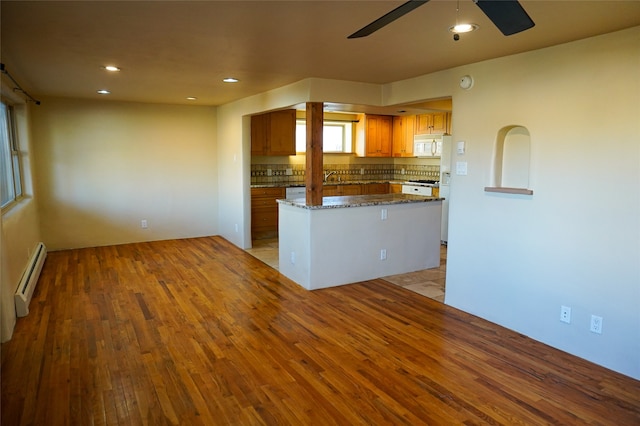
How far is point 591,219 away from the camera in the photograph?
2918 millimetres

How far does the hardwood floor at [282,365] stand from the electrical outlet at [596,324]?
24cm

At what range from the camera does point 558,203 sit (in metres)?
3.10

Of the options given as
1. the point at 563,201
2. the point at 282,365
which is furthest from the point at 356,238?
the point at 563,201

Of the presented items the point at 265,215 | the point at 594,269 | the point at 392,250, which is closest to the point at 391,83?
the point at 392,250

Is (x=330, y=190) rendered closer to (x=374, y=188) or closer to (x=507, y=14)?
(x=374, y=188)

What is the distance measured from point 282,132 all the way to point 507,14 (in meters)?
5.81

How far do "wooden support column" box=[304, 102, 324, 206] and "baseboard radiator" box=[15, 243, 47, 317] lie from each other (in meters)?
2.83

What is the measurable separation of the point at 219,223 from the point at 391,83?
4103 millimetres

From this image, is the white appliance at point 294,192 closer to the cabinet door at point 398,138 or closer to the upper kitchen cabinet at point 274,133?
the upper kitchen cabinet at point 274,133

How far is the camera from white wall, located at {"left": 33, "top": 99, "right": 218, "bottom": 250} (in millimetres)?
6141

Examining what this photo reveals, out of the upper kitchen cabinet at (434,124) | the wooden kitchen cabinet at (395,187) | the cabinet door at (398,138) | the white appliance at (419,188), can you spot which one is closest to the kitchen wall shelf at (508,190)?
the white appliance at (419,188)

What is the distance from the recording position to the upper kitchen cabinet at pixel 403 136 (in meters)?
7.98

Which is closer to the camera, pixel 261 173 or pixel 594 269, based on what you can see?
pixel 594 269

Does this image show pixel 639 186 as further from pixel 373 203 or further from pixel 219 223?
pixel 219 223
